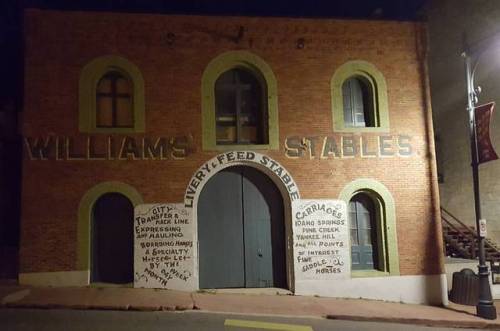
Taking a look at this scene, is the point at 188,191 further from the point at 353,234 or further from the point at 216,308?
the point at 353,234

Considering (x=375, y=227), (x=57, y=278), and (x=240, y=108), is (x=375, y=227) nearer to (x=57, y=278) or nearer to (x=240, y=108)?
(x=240, y=108)

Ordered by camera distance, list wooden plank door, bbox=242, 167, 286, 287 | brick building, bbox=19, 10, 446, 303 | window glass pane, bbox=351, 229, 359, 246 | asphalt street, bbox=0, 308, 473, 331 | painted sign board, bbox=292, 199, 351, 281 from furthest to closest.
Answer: window glass pane, bbox=351, 229, 359, 246, wooden plank door, bbox=242, 167, 286, 287, painted sign board, bbox=292, 199, 351, 281, brick building, bbox=19, 10, 446, 303, asphalt street, bbox=0, 308, 473, 331

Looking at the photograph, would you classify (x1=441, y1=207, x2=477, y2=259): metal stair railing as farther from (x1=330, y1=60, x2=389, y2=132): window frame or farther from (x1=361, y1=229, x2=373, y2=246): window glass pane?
(x1=330, y1=60, x2=389, y2=132): window frame

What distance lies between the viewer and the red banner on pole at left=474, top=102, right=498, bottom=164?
1130 centimetres

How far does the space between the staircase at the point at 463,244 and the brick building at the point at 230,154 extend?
3738 millimetres

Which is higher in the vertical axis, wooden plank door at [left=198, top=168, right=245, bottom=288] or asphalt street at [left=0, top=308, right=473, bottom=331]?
wooden plank door at [left=198, top=168, right=245, bottom=288]

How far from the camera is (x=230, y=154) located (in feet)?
41.1

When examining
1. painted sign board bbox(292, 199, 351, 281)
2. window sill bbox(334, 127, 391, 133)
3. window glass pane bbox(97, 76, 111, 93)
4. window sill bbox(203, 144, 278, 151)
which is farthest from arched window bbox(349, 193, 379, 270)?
window glass pane bbox(97, 76, 111, 93)

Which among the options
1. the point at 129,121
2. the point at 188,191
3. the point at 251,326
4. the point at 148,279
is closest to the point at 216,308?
the point at 251,326

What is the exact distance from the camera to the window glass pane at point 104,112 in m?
12.5

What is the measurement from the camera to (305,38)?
1306cm

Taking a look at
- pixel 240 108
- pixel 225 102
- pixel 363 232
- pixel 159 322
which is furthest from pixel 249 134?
pixel 159 322

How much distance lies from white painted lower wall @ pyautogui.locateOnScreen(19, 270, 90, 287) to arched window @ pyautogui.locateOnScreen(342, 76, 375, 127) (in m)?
8.14

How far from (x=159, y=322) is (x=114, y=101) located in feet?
20.3
